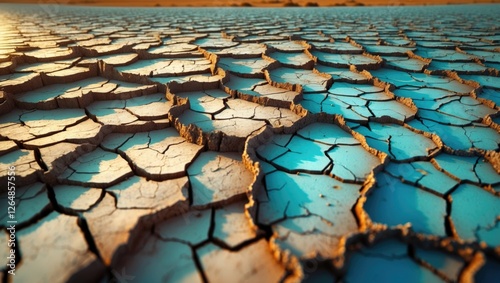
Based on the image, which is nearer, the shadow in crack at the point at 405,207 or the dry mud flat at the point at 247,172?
the dry mud flat at the point at 247,172

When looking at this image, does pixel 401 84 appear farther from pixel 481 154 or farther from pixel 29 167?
pixel 29 167

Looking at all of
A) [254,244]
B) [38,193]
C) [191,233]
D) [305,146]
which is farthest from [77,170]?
[305,146]

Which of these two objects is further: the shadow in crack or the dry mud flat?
the shadow in crack

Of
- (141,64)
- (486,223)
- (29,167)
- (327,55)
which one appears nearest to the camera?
(486,223)

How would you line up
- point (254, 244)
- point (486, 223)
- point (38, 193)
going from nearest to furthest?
1. point (254, 244)
2. point (486, 223)
3. point (38, 193)

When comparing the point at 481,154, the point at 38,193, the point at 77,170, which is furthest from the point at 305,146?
the point at 38,193

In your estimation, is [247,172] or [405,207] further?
[247,172]

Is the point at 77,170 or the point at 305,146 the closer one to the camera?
the point at 77,170
